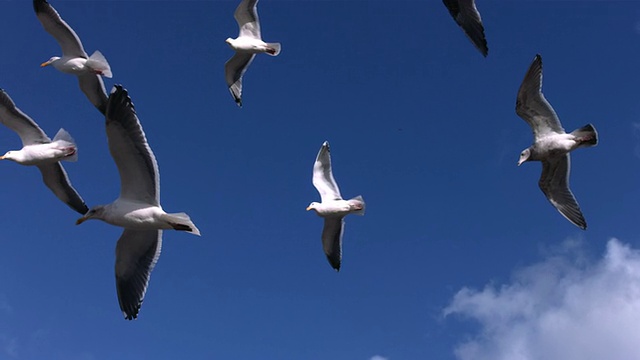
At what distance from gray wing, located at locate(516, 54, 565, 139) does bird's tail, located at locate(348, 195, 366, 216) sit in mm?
3674

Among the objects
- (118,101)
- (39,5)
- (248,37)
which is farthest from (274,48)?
(118,101)

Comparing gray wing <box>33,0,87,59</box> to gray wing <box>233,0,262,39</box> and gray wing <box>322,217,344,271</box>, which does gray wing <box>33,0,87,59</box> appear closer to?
gray wing <box>233,0,262,39</box>

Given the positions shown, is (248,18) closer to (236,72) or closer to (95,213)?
(236,72)

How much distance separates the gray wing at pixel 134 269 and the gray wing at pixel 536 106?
7418 millimetres

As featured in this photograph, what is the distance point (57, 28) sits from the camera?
15.4m

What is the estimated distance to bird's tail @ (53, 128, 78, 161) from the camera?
13656mm

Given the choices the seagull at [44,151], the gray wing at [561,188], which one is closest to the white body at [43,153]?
the seagull at [44,151]

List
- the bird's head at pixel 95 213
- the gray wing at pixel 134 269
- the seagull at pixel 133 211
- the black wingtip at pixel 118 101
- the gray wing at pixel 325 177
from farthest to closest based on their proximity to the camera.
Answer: the gray wing at pixel 325 177, the gray wing at pixel 134 269, the bird's head at pixel 95 213, the seagull at pixel 133 211, the black wingtip at pixel 118 101

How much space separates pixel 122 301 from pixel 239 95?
8116 mm

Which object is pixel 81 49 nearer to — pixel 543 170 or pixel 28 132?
pixel 28 132

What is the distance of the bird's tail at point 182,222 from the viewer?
1038 cm

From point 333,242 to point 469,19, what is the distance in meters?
7.42

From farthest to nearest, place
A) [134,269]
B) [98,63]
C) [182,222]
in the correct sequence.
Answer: [98,63], [134,269], [182,222]

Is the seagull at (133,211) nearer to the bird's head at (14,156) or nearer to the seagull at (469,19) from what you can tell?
the bird's head at (14,156)
